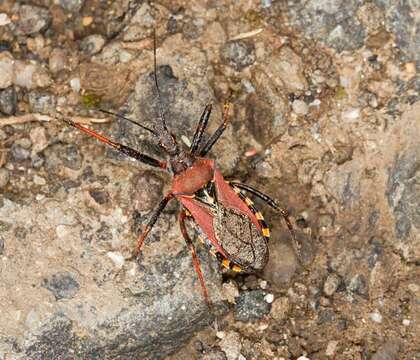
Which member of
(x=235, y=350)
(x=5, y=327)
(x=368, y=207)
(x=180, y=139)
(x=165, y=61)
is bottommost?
(x=235, y=350)

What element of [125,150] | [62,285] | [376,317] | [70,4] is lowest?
[376,317]

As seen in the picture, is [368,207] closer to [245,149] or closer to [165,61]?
[245,149]

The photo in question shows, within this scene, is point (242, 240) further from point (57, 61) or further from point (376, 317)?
point (57, 61)

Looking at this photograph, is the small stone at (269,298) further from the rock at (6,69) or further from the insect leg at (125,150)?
the rock at (6,69)

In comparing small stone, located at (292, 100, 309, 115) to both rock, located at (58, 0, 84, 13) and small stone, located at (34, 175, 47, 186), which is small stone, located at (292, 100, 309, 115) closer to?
rock, located at (58, 0, 84, 13)

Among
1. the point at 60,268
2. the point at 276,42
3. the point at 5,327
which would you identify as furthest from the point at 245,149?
the point at 5,327

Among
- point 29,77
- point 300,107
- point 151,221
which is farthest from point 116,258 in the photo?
point 300,107
